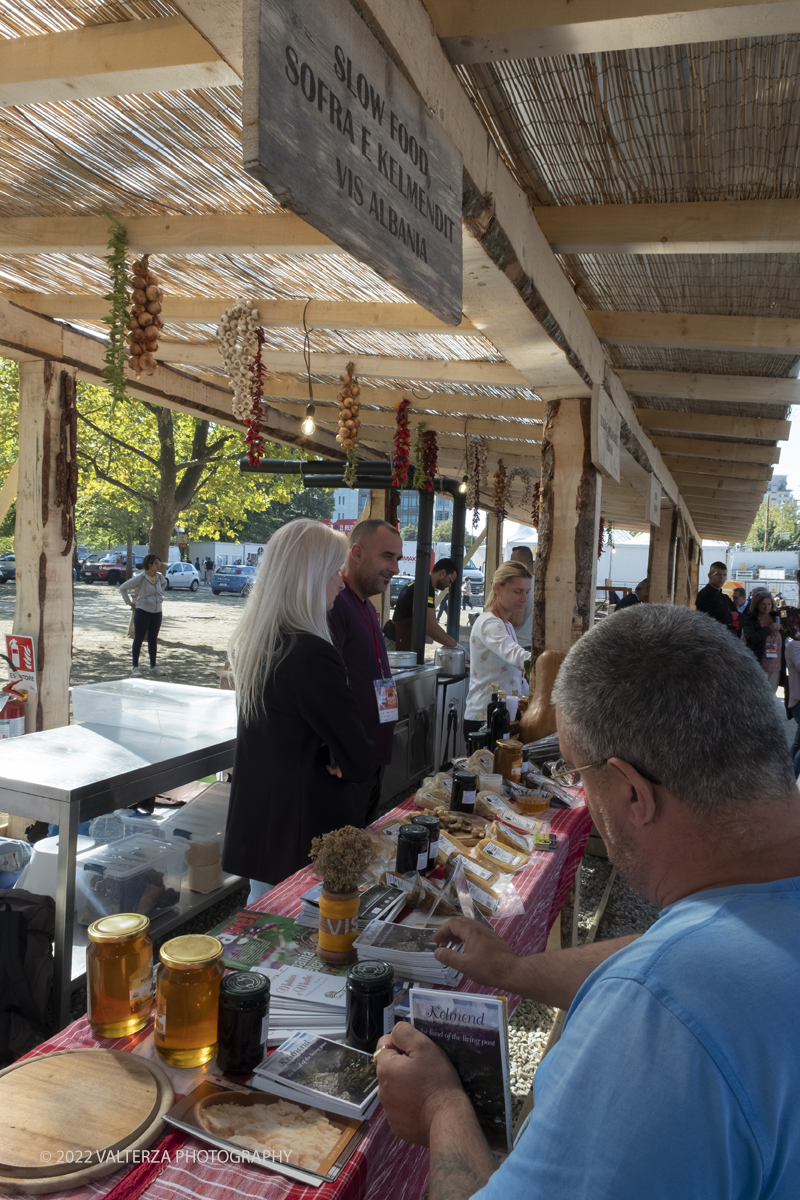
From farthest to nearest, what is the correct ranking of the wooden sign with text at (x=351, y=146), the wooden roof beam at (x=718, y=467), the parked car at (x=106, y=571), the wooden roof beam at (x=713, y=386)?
the parked car at (x=106, y=571), the wooden roof beam at (x=718, y=467), the wooden roof beam at (x=713, y=386), the wooden sign with text at (x=351, y=146)

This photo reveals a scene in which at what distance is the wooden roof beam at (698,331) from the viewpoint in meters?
4.21

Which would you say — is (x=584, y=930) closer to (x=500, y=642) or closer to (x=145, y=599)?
(x=500, y=642)

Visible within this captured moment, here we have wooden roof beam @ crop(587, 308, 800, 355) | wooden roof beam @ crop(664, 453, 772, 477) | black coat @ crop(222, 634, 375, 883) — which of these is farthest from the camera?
wooden roof beam @ crop(664, 453, 772, 477)

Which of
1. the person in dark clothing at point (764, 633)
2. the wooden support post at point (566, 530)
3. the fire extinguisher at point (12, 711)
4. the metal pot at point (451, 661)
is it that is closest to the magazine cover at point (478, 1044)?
the wooden support post at point (566, 530)

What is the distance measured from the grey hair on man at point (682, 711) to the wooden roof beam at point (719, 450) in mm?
7568

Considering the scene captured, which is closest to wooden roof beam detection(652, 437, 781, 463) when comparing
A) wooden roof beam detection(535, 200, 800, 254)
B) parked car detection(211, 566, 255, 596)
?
wooden roof beam detection(535, 200, 800, 254)

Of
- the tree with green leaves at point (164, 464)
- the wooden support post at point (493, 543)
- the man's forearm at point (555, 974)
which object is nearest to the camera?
the man's forearm at point (555, 974)

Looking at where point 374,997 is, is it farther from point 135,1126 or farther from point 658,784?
point 658,784

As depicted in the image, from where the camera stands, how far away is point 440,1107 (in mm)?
1170

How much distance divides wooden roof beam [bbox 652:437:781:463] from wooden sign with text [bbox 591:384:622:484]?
3.33 metres

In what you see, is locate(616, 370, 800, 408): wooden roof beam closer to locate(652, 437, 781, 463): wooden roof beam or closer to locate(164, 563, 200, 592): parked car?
locate(652, 437, 781, 463): wooden roof beam

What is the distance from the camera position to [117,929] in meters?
1.49

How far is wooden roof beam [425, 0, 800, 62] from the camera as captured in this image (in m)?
1.82

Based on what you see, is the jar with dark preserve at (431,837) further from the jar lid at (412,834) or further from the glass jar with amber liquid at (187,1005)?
the glass jar with amber liquid at (187,1005)
